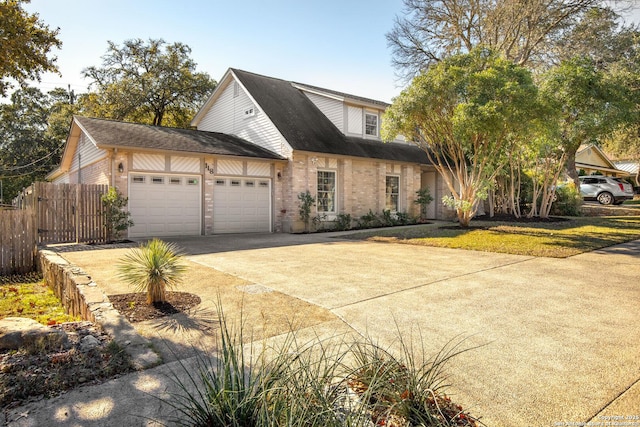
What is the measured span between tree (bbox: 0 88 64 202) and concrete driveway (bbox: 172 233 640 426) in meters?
32.0

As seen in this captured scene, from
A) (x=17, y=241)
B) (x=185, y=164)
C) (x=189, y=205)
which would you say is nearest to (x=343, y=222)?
(x=189, y=205)

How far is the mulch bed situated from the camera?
14.2 ft

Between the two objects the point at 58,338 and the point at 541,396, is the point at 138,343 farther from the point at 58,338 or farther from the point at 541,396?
the point at 541,396

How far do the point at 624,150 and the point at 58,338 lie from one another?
4332 centimetres

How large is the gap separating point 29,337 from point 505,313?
491 centimetres

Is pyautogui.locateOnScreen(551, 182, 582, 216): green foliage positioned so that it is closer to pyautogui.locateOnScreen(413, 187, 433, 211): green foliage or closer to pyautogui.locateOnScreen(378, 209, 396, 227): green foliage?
pyautogui.locateOnScreen(413, 187, 433, 211): green foliage

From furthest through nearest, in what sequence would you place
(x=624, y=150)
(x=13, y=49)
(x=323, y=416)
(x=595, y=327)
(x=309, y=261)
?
(x=624, y=150) → (x=309, y=261) → (x=13, y=49) → (x=595, y=327) → (x=323, y=416)

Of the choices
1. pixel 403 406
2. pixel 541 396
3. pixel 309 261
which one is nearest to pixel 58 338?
pixel 403 406

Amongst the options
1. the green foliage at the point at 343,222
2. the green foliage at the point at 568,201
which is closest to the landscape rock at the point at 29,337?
the green foliage at the point at 343,222

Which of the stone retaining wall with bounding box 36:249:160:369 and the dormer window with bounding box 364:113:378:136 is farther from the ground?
the dormer window with bounding box 364:113:378:136

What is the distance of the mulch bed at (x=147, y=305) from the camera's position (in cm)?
432

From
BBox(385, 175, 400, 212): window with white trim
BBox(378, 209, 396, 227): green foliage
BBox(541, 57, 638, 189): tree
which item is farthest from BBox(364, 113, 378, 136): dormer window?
BBox(541, 57, 638, 189): tree

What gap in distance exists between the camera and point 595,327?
383cm

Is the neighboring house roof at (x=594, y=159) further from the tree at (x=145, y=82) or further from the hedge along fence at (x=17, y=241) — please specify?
the hedge along fence at (x=17, y=241)
